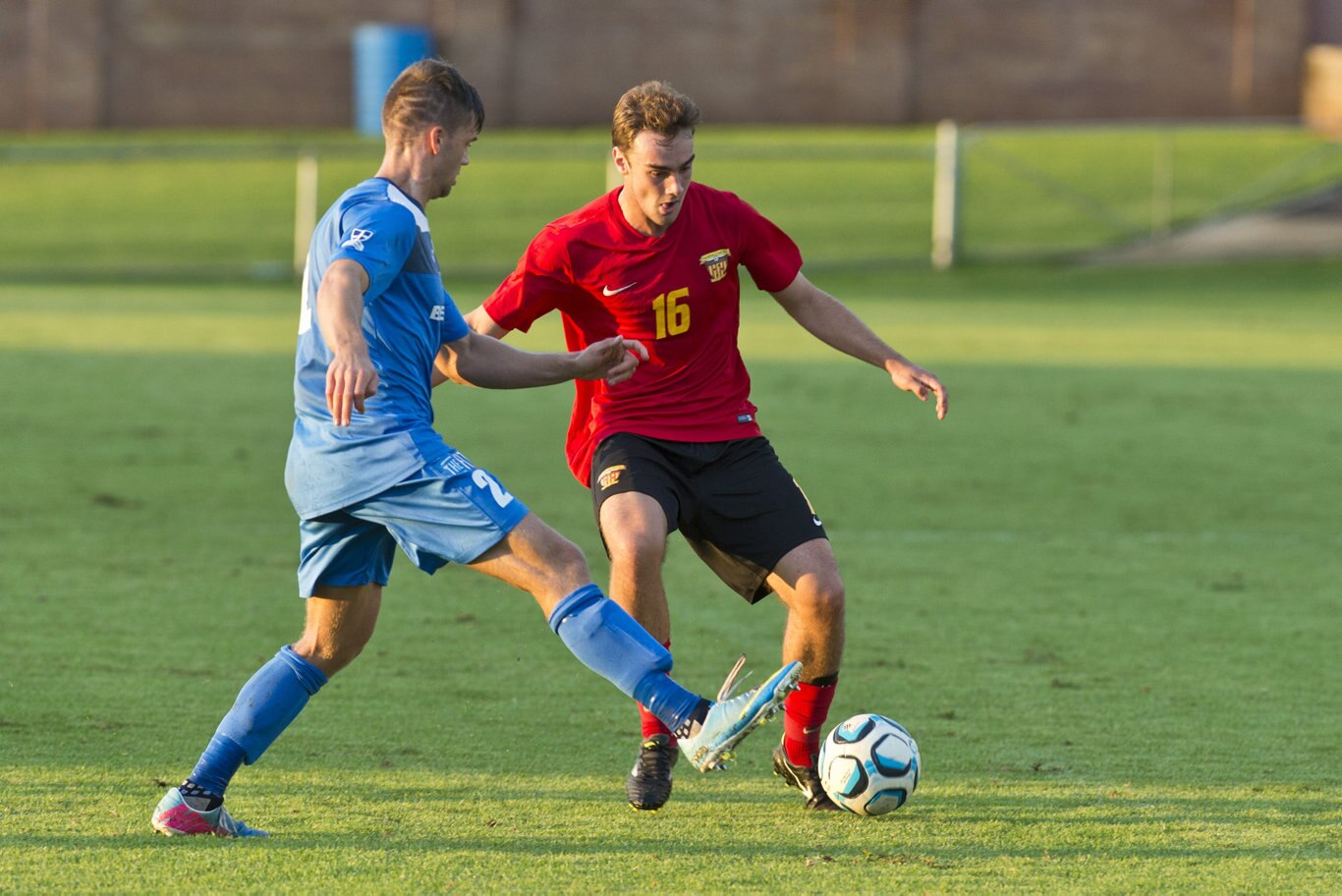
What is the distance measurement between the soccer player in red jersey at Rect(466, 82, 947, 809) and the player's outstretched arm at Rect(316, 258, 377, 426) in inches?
43.1

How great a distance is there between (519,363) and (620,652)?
36.3 inches

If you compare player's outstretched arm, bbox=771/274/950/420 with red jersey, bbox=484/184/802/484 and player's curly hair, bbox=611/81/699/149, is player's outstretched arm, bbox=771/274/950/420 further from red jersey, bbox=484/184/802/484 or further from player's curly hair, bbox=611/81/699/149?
player's curly hair, bbox=611/81/699/149

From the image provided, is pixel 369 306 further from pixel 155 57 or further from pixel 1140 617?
pixel 155 57

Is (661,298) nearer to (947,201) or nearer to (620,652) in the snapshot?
(620,652)

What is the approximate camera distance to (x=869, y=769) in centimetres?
466

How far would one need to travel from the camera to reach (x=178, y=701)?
18.9 feet

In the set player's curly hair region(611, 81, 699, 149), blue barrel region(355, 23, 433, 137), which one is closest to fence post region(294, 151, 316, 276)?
blue barrel region(355, 23, 433, 137)

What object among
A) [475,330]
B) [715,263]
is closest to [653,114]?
[715,263]

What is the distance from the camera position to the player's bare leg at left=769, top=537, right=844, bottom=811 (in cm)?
493

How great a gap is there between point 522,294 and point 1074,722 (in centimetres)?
215

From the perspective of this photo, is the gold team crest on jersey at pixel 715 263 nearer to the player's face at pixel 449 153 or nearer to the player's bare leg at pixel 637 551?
the player's bare leg at pixel 637 551

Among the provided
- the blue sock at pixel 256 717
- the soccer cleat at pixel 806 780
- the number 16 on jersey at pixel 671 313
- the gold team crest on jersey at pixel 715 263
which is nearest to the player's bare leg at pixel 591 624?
the blue sock at pixel 256 717

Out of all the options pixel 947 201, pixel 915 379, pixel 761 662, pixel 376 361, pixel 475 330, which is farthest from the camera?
pixel 947 201

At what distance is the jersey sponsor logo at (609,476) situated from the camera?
5090 millimetres
